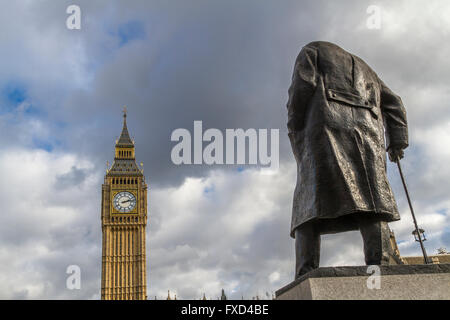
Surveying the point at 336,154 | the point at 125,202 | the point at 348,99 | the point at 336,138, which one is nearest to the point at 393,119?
the point at 348,99

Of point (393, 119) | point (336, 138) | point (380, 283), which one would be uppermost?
point (393, 119)

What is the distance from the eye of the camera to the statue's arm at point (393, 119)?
5.96m

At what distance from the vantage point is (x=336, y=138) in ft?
16.8

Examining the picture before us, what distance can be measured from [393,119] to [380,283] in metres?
2.43

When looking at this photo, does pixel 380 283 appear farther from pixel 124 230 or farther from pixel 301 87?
pixel 124 230

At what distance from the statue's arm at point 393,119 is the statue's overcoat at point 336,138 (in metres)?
0.25

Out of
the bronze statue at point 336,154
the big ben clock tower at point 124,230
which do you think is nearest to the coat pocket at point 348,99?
the bronze statue at point 336,154

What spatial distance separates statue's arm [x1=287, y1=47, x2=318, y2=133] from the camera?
5.36 metres

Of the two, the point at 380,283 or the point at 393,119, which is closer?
the point at 380,283
